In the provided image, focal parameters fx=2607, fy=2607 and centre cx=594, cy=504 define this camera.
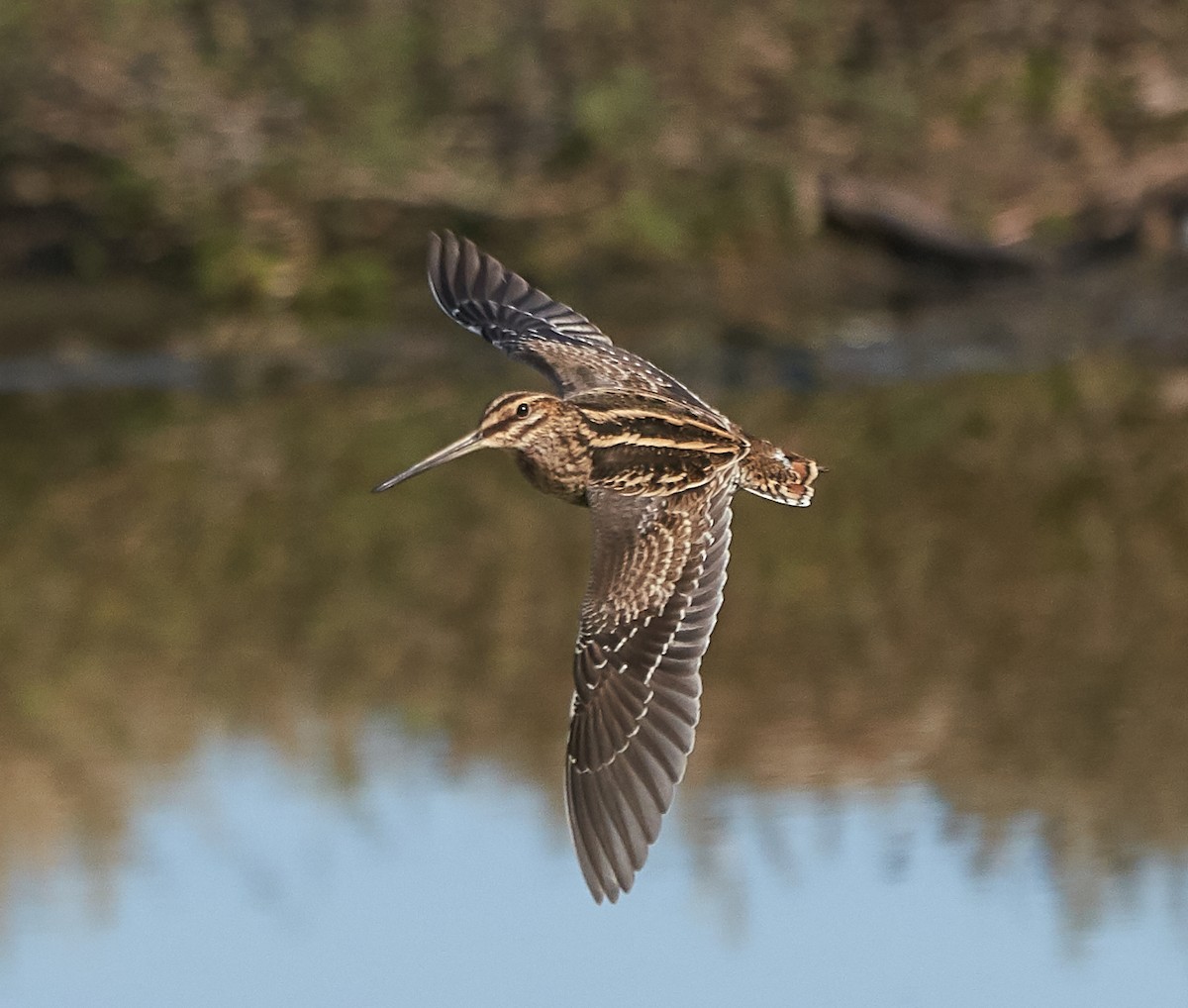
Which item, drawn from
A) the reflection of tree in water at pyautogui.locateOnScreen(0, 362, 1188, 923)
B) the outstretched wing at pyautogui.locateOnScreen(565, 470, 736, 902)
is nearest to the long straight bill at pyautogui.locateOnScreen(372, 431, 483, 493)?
the outstretched wing at pyautogui.locateOnScreen(565, 470, 736, 902)

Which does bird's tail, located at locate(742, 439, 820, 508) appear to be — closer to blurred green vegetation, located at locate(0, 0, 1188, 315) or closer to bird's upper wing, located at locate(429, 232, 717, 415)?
bird's upper wing, located at locate(429, 232, 717, 415)

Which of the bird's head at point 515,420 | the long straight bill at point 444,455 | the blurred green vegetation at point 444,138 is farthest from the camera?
the blurred green vegetation at point 444,138

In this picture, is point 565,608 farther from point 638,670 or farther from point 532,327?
point 638,670

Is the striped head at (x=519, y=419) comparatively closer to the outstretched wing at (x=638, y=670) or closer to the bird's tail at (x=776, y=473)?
the outstretched wing at (x=638, y=670)

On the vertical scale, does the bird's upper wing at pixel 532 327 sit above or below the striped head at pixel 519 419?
above

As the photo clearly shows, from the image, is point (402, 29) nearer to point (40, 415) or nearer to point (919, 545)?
point (40, 415)

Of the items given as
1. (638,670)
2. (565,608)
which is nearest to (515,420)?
(638,670)

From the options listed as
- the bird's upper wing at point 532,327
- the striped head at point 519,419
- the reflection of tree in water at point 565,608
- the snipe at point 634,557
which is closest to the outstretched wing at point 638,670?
the snipe at point 634,557
